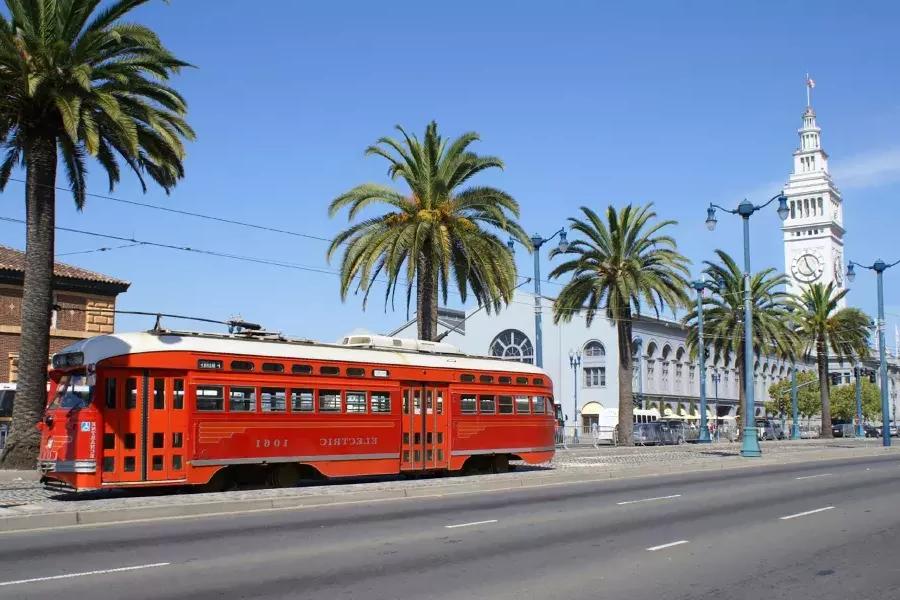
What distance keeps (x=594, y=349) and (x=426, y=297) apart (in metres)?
54.6

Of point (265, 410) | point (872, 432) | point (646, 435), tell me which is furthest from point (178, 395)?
point (872, 432)

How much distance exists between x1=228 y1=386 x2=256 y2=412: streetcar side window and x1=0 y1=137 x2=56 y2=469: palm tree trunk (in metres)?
7.30

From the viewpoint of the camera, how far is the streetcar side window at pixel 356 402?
909 inches

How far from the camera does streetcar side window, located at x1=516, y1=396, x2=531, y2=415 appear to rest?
27.8 m

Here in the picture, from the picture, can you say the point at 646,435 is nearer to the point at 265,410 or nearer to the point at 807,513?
the point at 265,410

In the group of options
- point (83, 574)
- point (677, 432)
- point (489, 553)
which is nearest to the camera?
point (83, 574)

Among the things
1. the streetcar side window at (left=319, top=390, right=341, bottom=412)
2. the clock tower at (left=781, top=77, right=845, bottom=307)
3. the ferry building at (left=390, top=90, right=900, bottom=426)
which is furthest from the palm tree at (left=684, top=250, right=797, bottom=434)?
the clock tower at (left=781, top=77, right=845, bottom=307)

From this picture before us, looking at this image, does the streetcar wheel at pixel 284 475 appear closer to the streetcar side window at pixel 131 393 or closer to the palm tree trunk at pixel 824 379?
the streetcar side window at pixel 131 393

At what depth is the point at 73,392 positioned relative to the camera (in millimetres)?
19484

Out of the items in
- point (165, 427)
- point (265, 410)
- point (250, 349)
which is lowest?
point (165, 427)

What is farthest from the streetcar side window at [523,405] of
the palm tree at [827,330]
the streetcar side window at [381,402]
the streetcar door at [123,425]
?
the palm tree at [827,330]

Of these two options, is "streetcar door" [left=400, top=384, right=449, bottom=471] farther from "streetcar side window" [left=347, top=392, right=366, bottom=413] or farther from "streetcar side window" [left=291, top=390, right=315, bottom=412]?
"streetcar side window" [left=291, top=390, right=315, bottom=412]

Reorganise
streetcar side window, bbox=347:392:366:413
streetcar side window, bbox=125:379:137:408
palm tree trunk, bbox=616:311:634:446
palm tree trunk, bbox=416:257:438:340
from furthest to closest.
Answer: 1. palm tree trunk, bbox=616:311:634:446
2. palm tree trunk, bbox=416:257:438:340
3. streetcar side window, bbox=347:392:366:413
4. streetcar side window, bbox=125:379:137:408

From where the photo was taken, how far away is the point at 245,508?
1741 cm
